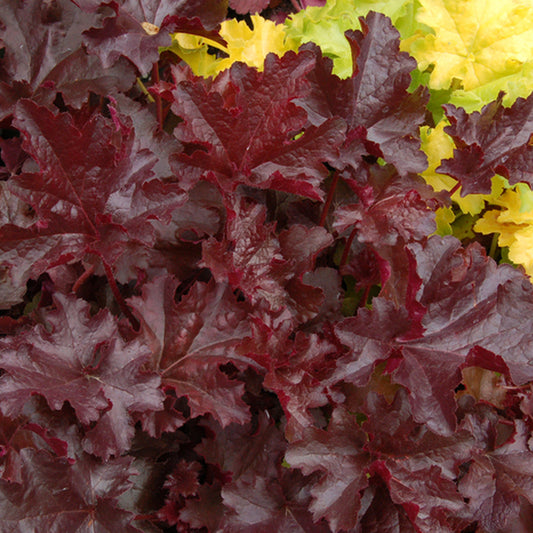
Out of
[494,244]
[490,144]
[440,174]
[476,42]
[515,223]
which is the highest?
[476,42]

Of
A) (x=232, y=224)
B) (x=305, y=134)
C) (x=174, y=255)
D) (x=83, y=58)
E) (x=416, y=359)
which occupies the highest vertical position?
(x=83, y=58)

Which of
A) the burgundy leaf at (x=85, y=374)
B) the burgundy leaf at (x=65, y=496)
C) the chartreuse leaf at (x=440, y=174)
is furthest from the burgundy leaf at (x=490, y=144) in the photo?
the burgundy leaf at (x=65, y=496)

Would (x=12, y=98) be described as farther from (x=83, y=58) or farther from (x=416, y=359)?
(x=416, y=359)

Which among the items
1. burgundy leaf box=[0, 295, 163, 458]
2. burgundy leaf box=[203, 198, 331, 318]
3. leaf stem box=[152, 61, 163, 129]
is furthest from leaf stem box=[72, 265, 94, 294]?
leaf stem box=[152, 61, 163, 129]

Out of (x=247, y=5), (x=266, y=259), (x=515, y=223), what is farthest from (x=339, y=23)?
(x=266, y=259)

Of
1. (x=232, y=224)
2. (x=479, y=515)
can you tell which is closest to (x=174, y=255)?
(x=232, y=224)

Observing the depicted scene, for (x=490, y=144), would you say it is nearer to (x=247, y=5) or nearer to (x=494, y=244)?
(x=494, y=244)
